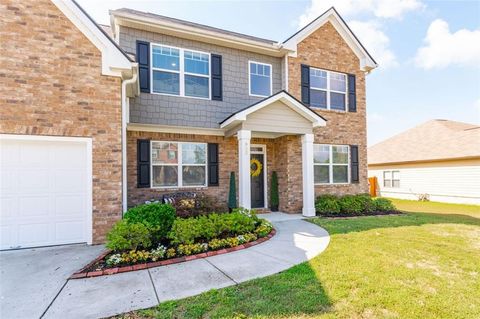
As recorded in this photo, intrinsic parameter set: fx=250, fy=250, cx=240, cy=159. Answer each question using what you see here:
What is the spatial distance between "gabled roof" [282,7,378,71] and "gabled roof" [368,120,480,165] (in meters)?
7.77

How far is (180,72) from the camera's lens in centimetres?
895

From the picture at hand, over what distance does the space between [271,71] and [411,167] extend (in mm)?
12851

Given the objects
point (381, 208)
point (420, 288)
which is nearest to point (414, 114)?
point (381, 208)

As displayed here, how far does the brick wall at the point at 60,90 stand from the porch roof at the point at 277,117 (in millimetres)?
3733

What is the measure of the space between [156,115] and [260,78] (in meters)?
4.48

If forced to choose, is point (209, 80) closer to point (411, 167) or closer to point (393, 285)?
point (393, 285)

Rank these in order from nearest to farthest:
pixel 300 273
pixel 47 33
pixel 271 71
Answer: pixel 300 273
pixel 47 33
pixel 271 71

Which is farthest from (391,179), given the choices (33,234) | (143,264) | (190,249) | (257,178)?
(33,234)

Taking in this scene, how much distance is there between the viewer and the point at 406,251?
5250 millimetres

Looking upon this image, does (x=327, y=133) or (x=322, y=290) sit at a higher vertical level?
(x=327, y=133)

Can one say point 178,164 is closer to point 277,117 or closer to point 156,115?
point 156,115

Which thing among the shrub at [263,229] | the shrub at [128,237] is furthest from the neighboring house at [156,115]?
the shrub at [263,229]

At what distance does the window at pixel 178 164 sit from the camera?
8758mm

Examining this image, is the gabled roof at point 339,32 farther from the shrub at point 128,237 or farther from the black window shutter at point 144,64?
the shrub at point 128,237
